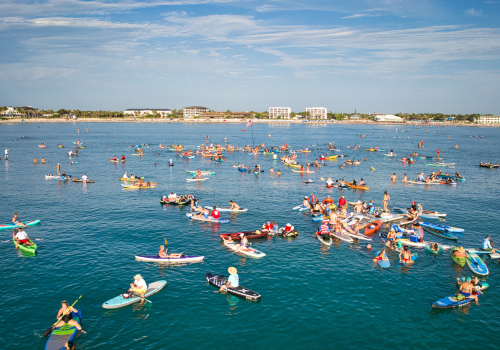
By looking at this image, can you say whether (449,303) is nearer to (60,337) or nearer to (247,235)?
(247,235)

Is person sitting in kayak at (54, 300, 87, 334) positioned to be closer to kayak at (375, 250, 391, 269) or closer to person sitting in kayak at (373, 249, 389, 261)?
kayak at (375, 250, 391, 269)

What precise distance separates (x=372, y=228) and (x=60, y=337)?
1088 inches

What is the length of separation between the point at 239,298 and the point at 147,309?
5854mm

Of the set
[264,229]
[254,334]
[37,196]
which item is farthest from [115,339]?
[37,196]

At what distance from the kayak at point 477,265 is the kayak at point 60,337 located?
89.9 feet

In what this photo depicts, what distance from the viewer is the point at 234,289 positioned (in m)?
23.0

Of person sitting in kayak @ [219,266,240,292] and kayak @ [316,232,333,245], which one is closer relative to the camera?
person sitting in kayak @ [219,266,240,292]

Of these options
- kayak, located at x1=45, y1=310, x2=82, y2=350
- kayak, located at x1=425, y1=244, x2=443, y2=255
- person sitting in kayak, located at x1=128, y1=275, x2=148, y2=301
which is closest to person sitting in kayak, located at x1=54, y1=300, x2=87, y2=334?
kayak, located at x1=45, y1=310, x2=82, y2=350

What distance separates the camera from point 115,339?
18.4m

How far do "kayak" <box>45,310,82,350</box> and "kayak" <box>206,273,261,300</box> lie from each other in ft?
28.8

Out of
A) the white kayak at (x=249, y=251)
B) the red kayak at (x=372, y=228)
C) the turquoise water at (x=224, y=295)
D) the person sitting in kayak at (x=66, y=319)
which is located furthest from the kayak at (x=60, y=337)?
the red kayak at (x=372, y=228)

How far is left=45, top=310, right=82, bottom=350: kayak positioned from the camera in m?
17.1

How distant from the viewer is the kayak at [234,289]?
22359 mm

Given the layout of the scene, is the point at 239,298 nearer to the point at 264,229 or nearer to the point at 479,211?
the point at 264,229
